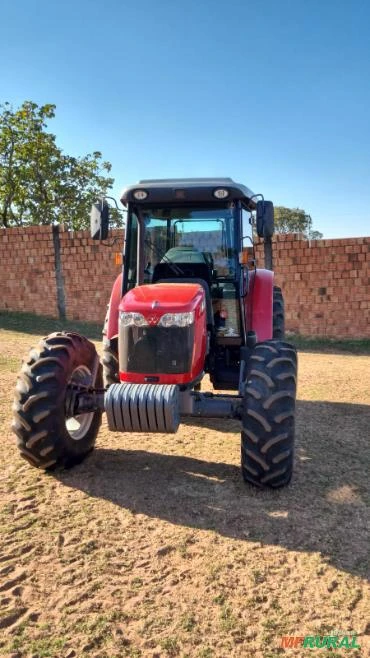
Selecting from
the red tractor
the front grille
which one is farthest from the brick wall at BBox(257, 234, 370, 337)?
the front grille

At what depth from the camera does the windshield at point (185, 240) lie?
14.0ft

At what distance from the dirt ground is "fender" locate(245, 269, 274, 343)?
1.05 m

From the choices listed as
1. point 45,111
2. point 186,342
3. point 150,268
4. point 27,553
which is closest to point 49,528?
point 27,553

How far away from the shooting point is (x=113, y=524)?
A: 307cm

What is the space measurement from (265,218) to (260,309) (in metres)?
0.87

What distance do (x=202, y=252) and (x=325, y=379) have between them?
13.1 ft

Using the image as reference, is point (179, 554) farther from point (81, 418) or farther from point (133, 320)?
point (81, 418)

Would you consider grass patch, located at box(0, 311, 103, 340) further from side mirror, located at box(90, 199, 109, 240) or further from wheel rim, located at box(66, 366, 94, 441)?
wheel rim, located at box(66, 366, 94, 441)

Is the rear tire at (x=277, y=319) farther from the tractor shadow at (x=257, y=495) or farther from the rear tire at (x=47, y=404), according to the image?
the rear tire at (x=47, y=404)

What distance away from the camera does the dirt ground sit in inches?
85.2

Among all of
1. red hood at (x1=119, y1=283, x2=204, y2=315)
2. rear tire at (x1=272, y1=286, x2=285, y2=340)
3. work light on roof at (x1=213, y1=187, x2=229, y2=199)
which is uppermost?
work light on roof at (x1=213, y1=187, x2=229, y2=199)

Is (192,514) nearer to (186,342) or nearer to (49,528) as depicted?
(49,528)

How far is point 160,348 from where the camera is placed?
3549 mm

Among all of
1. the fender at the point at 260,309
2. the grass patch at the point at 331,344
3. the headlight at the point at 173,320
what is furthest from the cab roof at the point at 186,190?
the grass patch at the point at 331,344
